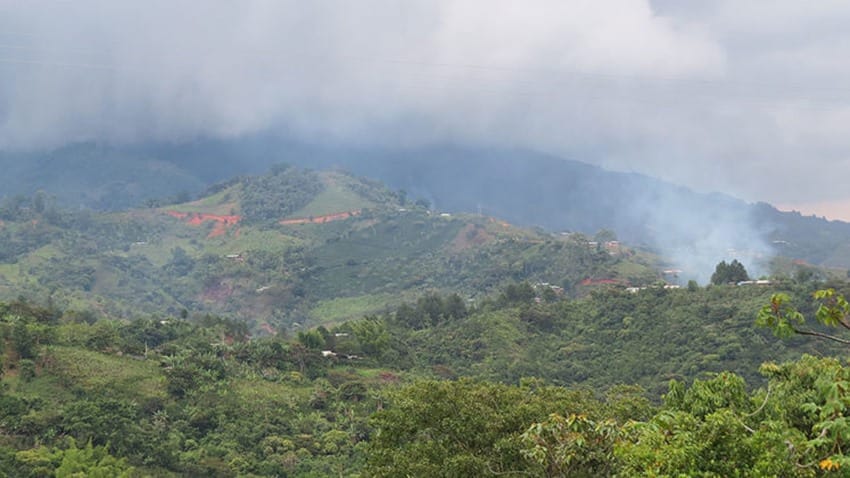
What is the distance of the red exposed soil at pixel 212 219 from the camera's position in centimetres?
14562

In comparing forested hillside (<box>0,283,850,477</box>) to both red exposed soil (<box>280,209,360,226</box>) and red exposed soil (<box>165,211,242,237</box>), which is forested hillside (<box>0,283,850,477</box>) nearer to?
red exposed soil (<box>280,209,360,226</box>)

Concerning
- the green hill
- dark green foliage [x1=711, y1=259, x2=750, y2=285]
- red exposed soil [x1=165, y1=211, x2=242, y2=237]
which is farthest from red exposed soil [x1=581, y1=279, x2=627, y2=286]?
red exposed soil [x1=165, y1=211, x2=242, y2=237]

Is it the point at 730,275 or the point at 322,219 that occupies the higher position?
the point at 730,275

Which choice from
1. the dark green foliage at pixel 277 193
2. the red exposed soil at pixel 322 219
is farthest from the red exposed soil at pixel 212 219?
the red exposed soil at pixel 322 219

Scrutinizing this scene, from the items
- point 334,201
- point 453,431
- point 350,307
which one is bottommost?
point 350,307

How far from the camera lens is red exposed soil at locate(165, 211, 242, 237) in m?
146

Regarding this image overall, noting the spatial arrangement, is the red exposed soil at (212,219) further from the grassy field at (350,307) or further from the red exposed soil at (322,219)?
the grassy field at (350,307)

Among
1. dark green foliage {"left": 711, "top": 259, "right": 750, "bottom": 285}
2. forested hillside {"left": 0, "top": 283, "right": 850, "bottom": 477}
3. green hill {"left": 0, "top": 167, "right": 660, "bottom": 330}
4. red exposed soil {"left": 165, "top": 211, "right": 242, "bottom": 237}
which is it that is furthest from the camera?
red exposed soil {"left": 165, "top": 211, "right": 242, "bottom": 237}

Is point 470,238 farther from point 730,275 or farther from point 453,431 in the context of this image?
point 453,431

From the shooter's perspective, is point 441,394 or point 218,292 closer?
point 441,394

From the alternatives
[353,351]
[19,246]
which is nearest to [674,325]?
[353,351]

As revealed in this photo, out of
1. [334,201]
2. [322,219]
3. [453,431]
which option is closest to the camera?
[453,431]

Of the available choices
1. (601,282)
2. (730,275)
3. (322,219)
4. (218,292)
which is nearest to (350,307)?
(218,292)

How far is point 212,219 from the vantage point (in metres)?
150
